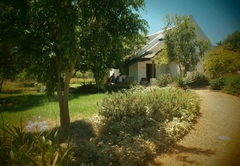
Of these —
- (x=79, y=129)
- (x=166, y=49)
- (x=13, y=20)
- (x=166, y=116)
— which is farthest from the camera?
(x=166, y=49)

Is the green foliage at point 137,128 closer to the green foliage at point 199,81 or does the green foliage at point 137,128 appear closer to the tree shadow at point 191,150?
the tree shadow at point 191,150

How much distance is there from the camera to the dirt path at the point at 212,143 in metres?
3.82

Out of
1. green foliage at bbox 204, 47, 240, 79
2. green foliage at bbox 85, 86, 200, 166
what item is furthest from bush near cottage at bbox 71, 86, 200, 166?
green foliage at bbox 204, 47, 240, 79

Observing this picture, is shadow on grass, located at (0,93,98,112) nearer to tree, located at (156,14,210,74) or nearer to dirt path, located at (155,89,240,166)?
dirt path, located at (155,89,240,166)

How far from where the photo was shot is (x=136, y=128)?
5375 millimetres

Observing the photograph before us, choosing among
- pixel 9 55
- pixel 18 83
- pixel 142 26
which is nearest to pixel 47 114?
pixel 9 55

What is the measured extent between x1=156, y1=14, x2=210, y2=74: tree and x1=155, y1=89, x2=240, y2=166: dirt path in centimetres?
938

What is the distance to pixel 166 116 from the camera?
6.54m

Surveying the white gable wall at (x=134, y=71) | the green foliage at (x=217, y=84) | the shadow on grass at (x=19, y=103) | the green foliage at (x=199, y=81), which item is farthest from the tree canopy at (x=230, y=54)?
the white gable wall at (x=134, y=71)

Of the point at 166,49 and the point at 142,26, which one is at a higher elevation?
the point at 166,49

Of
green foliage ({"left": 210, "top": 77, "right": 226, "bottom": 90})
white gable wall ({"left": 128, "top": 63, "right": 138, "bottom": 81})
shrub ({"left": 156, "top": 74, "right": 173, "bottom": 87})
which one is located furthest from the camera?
white gable wall ({"left": 128, "top": 63, "right": 138, "bottom": 81})

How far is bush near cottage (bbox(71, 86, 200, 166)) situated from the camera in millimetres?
3854

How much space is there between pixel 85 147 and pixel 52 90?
2.58 m

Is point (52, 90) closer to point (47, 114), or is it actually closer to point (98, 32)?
point (98, 32)
